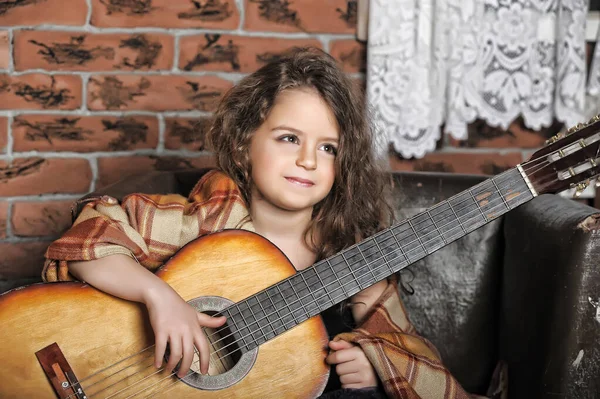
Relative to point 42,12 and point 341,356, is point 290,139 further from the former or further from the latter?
point 42,12

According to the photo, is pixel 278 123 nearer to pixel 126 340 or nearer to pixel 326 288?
pixel 326 288

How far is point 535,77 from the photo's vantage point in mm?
1993

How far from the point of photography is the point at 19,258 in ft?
6.55

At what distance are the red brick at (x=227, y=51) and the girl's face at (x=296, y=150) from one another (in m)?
0.64

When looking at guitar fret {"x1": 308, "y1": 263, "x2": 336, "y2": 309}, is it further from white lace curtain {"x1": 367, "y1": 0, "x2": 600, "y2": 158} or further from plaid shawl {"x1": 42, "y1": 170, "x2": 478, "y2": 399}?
white lace curtain {"x1": 367, "y1": 0, "x2": 600, "y2": 158}

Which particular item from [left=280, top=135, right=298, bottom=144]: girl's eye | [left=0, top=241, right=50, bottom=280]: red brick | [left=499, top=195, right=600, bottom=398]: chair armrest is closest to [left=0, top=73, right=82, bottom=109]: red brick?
[left=0, top=241, right=50, bottom=280]: red brick

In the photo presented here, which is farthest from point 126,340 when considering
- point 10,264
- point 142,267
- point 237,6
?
point 237,6

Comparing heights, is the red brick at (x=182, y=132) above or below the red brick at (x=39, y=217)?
above

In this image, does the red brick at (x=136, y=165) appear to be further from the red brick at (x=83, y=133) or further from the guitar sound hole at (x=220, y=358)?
the guitar sound hole at (x=220, y=358)

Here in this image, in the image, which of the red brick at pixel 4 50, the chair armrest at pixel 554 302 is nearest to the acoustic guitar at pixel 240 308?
the chair armrest at pixel 554 302

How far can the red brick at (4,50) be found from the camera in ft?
6.24

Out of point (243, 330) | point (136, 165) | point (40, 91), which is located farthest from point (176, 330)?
point (40, 91)

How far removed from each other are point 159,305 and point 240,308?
0.51 feet

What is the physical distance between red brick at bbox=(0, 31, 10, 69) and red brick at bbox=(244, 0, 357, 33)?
666 millimetres
